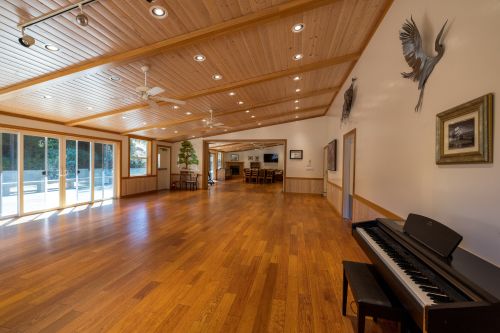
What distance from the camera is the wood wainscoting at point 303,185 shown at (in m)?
9.26

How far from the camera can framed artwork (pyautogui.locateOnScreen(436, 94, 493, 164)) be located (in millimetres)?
1274

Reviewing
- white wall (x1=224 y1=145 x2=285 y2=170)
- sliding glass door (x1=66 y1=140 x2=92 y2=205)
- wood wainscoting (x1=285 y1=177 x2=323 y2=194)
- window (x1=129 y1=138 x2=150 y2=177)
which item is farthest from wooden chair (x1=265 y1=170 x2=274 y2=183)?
sliding glass door (x1=66 y1=140 x2=92 y2=205)

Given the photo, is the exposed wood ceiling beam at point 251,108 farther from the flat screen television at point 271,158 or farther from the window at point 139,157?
the flat screen television at point 271,158

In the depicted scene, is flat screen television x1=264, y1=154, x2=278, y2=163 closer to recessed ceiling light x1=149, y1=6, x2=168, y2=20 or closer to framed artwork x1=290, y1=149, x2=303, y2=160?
framed artwork x1=290, y1=149, x2=303, y2=160

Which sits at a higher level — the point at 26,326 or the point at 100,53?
the point at 100,53

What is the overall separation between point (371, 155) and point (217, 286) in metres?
2.85

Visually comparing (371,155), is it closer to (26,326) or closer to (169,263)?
(169,263)

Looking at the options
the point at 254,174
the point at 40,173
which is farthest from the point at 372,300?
the point at 254,174

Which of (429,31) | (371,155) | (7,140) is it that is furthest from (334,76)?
(7,140)

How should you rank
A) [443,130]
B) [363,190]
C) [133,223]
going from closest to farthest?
→ [443,130]
[363,190]
[133,223]

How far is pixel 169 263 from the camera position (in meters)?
2.82

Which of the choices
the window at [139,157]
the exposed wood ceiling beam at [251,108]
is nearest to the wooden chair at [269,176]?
the window at [139,157]

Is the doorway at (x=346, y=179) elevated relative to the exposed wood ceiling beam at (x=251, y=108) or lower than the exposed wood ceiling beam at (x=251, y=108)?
lower

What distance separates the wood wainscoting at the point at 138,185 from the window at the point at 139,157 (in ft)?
0.84
